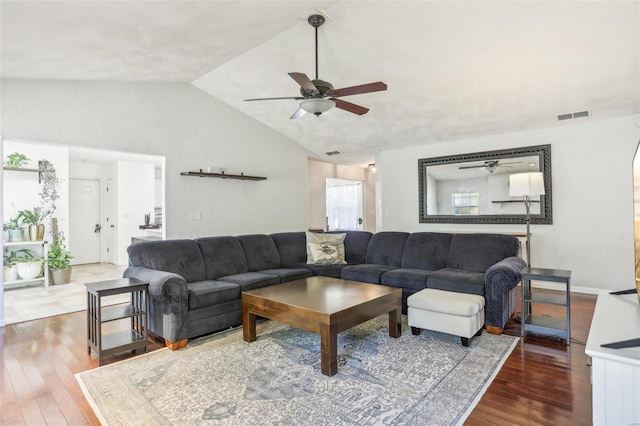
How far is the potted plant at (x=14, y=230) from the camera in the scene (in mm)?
5324

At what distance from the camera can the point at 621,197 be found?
15.1ft

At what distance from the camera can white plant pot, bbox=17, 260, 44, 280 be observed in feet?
17.8

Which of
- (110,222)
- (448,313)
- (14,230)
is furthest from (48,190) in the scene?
(448,313)

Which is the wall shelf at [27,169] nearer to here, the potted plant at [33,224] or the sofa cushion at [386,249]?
the potted plant at [33,224]

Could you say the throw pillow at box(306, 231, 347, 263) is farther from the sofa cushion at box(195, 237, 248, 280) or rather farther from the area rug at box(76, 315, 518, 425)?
the area rug at box(76, 315, 518, 425)

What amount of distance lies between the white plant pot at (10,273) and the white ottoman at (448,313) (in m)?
6.22

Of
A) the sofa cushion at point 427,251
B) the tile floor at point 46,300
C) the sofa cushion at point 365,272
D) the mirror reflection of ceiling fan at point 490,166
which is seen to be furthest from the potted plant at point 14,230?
the mirror reflection of ceiling fan at point 490,166

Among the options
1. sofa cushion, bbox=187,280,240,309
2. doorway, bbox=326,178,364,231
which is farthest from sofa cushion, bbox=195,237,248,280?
doorway, bbox=326,178,364,231

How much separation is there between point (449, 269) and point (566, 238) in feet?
7.49

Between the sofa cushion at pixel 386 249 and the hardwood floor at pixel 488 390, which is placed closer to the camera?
the hardwood floor at pixel 488 390

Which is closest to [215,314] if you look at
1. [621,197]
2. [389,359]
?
[389,359]

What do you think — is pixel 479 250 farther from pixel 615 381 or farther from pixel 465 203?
pixel 615 381

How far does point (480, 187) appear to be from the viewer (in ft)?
19.1

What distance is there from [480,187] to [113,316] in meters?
5.57
